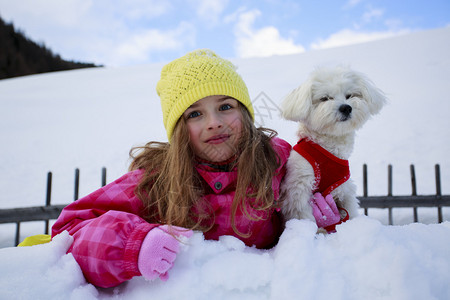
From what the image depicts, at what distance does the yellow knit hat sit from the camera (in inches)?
53.5

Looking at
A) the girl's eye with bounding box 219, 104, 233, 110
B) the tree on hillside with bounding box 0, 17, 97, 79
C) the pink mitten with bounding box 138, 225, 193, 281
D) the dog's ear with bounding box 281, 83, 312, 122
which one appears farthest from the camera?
the tree on hillside with bounding box 0, 17, 97, 79

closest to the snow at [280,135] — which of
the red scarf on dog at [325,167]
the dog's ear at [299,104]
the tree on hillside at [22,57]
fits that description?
the dog's ear at [299,104]

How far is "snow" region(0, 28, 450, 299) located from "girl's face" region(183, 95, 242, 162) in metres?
0.23

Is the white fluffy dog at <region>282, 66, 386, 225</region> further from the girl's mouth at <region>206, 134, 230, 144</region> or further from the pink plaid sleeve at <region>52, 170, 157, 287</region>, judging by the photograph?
the pink plaid sleeve at <region>52, 170, 157, 287</region>

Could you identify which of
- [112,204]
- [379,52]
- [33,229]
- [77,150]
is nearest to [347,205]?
[112,204]

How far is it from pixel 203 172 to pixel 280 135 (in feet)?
18.5

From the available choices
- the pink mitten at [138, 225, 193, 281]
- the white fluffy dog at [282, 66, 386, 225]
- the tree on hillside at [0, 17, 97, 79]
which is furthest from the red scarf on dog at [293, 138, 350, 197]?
the tree on hillside at [0, 17, 97, 79]

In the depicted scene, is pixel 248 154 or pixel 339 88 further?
pixel 339 88

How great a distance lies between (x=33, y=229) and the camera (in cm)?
338

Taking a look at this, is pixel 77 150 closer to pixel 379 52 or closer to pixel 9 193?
pixel 9 193

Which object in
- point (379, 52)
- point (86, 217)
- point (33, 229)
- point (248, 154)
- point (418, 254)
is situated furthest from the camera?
point (379, 52)

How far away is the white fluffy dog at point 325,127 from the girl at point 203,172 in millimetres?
130

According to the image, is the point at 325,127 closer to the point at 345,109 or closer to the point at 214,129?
the point at 345,109

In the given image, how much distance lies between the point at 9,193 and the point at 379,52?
1715 cm
